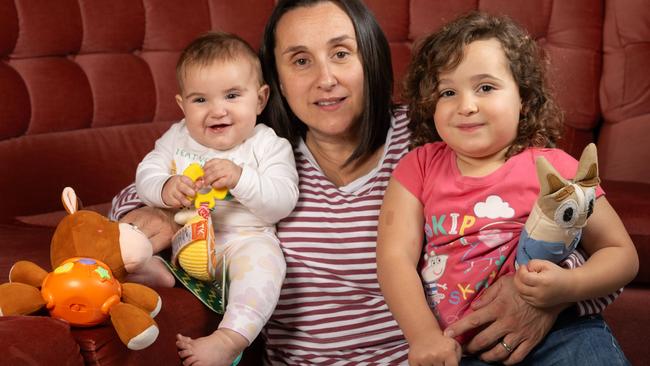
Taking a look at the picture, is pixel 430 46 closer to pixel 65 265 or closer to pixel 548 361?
pixel 548 361

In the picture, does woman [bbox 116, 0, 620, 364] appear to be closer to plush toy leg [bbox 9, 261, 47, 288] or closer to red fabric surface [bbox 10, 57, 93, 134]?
plush toy leg [bbox 9, 261, 47, 288]

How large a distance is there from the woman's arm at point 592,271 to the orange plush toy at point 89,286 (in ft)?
2.05

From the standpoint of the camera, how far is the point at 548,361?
1.44 meters

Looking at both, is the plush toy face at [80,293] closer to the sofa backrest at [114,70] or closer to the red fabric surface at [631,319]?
the sofa backrest at [114,70]

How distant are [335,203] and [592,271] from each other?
1.95 ft

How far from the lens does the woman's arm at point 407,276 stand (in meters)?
1.41

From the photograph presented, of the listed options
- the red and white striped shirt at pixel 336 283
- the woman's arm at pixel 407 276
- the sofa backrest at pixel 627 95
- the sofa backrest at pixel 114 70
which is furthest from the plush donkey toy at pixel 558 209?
the sofa backrest at pixel 627 95

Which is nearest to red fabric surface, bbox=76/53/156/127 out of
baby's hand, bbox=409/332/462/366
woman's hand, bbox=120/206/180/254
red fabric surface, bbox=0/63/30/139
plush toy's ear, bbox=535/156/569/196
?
red fabric surface, bbox=0/63/30/139

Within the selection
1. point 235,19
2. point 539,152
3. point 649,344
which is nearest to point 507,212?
point 539,152

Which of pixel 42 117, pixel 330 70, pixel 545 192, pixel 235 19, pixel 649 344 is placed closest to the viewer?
pixel 545 192

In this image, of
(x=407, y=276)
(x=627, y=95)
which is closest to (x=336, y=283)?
(x=407, y=276)

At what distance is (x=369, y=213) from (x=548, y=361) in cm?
51

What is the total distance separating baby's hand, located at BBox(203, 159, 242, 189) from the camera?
65.1 inches

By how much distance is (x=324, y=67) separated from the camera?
177cm
